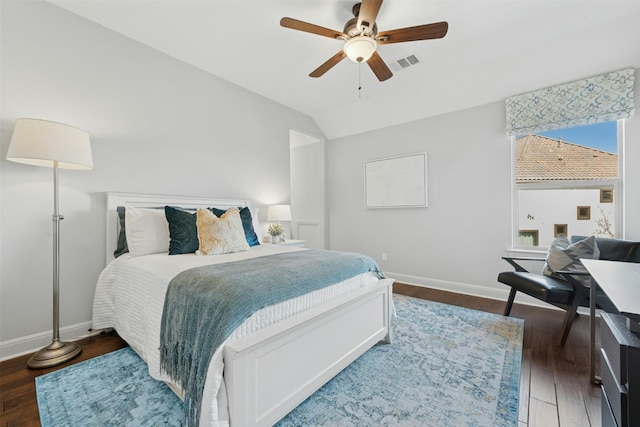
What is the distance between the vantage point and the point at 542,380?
1684mm

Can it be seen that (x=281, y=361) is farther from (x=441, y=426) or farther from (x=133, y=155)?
(x=133, y=155)

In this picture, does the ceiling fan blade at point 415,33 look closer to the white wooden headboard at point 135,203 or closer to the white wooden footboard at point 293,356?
the white wooden footboard at point 293,356

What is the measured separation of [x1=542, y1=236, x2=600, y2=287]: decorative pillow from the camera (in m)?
2.30

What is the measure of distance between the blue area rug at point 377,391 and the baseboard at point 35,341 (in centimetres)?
57

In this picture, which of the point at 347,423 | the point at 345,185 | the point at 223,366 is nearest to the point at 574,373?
the point at 347,423

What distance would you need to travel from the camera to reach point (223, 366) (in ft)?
3.68

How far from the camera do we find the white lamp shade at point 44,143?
1.73m

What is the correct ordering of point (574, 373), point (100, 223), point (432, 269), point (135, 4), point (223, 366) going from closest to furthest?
point (223, 366)
point (574, 373)
point (135, 4)
point (100, 223)
point (432, 269)

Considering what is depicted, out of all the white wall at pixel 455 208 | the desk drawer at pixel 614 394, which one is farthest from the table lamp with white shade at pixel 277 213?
the desk drawer at pixel 614 394

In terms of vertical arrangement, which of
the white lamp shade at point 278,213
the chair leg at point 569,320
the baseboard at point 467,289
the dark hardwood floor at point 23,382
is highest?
the white lamp shade at point 278,213

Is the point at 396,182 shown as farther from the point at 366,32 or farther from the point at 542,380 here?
the point at 542,380

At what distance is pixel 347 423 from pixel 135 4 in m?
3.42

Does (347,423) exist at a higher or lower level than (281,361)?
lower

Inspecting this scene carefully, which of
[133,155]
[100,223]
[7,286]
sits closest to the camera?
[7,286]
